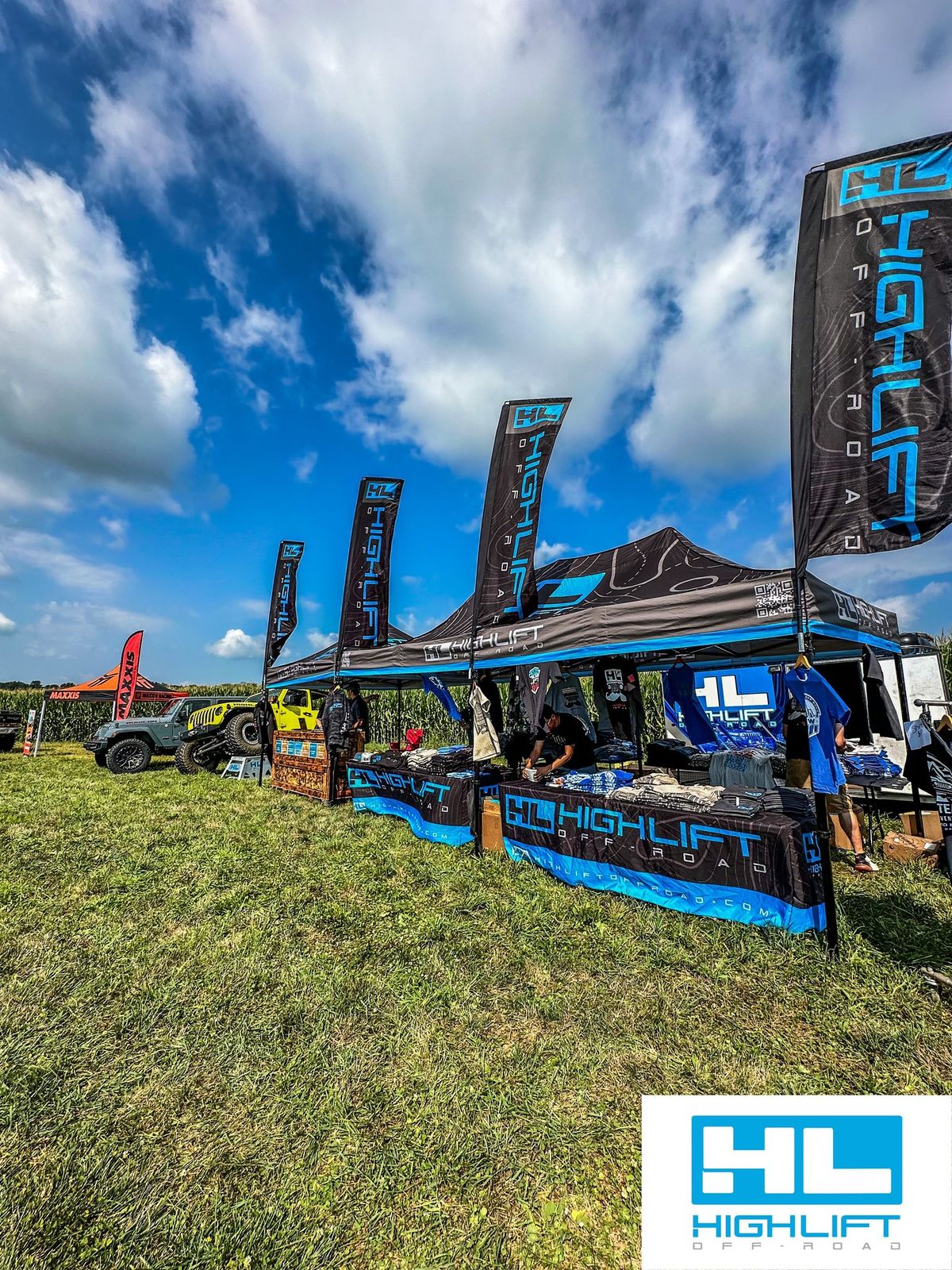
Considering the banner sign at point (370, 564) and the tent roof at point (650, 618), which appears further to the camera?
the banner sign at point (370, 564)

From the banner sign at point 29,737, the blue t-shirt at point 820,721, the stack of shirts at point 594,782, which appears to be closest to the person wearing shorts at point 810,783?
the blue t-shirt at point 820,721

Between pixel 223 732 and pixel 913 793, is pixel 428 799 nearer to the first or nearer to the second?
pixel 913 793

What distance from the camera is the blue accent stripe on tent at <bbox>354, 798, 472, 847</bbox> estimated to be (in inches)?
246

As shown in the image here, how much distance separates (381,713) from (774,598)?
23238 millimetres

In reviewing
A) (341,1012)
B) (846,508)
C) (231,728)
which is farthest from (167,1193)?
(231,728)

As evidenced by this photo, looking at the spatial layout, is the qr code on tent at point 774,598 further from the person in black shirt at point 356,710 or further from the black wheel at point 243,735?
Result: the black wheel at point 243,735

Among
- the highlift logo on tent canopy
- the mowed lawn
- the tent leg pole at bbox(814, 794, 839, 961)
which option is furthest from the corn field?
the highlift logo on tent canopy

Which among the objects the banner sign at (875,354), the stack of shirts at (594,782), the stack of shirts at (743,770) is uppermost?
the banner sign at (875,354)

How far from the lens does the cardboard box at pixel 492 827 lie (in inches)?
235

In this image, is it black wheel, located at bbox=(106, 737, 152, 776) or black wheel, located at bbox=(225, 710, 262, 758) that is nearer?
black wheel, located at bbox=(225, 710, 262, 758)

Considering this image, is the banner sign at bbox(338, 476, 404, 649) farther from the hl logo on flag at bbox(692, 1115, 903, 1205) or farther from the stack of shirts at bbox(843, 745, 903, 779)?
the hl logo on flag at bbox(692, 1115, 903, 1205)

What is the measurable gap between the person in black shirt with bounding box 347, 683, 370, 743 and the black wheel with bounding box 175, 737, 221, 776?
20.1 feet

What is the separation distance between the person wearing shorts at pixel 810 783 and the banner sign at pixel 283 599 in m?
10.0

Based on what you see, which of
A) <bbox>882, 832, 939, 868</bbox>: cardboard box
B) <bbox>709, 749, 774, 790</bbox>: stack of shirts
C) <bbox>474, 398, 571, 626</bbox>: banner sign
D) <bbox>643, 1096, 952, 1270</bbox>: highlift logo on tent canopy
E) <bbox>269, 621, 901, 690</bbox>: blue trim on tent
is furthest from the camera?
<bbox>474, 398, 571, 626</bbox>: banner sign
